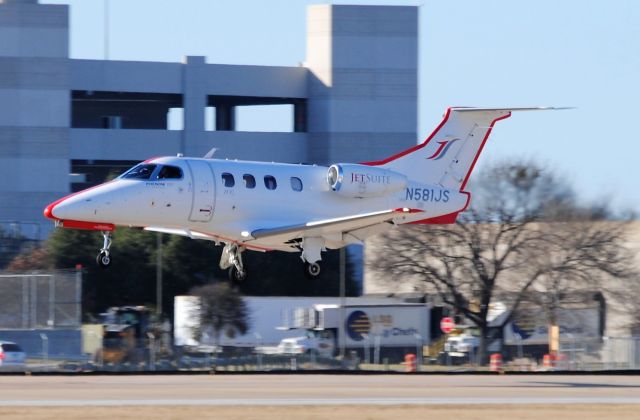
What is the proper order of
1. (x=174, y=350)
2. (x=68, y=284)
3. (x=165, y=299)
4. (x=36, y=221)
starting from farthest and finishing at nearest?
(x=36, y=221)
(x=165, y=299)
(x=68, y=284)
(x=174, y=350)

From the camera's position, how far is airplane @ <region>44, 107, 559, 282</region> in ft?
107

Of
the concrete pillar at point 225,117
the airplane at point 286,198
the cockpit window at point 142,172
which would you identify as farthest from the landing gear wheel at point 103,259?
the concrete pillar at point 225,117

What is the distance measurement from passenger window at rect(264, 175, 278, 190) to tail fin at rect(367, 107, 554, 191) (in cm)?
451

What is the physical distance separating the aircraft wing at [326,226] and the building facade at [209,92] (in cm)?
4054

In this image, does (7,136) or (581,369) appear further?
(7,136)

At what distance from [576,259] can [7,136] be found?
110ft

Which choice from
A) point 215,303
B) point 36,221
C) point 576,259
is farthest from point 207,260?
point 576,259

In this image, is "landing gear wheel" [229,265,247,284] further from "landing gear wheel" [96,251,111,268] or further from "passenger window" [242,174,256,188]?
"landing gear wheel" [96,251,111,268]

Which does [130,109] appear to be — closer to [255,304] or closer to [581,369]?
[255,304]

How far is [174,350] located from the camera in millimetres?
42688

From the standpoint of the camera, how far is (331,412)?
27.3 m

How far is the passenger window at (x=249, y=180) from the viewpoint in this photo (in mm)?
33906

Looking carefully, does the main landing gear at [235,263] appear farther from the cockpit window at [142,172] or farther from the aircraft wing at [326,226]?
the cockpit window at [142,172]

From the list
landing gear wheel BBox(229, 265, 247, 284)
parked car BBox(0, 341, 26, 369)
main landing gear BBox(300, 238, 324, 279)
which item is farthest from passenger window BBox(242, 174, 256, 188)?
parked car BBox(0, 341, 26, 369)
